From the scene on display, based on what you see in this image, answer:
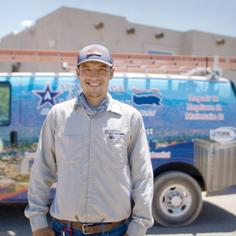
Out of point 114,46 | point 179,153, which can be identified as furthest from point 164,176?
point 114,46

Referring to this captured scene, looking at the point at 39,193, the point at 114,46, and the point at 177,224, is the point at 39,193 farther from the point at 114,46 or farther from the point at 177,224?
the point at 114,46

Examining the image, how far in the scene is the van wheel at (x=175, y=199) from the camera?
18.0 feet

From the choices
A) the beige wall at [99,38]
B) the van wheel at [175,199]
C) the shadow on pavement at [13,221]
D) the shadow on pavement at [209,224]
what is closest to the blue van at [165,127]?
the van wheel at [175,199]

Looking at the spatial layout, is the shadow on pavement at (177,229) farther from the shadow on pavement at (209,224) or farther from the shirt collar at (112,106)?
the shirt collar at (112,106)

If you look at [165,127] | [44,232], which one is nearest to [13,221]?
[165,127]

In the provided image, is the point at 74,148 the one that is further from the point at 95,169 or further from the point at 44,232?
the point at 44,232

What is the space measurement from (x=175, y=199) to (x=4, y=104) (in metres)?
2.61

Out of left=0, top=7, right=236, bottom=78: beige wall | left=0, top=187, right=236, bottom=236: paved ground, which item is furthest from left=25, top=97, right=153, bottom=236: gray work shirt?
left=0, top=7, right=236, bottom=78: beige wall

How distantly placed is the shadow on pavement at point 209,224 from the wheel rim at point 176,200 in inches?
9.0

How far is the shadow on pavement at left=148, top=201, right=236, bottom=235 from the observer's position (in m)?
5.48

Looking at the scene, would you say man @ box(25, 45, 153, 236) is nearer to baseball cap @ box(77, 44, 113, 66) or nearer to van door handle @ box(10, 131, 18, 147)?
baseball cap @ box(77, 44, 113, 66)

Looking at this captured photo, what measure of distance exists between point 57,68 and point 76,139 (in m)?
13.0

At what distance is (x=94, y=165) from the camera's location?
7.65ft

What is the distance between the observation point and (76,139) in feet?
7.70
